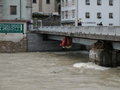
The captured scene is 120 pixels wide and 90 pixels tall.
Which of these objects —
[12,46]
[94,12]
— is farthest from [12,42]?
[94,12]

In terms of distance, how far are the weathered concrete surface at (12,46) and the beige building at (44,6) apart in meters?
28.2

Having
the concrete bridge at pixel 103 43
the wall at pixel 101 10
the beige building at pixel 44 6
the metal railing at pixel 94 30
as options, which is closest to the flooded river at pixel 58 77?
the concrete bridge at pixel 103 43

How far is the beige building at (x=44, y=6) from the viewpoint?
3248 inches

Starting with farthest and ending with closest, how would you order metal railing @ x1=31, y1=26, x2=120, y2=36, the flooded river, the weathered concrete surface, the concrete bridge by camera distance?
the weathered concrete surface
the concrete bridge
metal railing @ x1=31, y1=26, x2=120, y2=36
the flooded river

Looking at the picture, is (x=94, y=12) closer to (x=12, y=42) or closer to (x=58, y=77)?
(x=12, y=42)

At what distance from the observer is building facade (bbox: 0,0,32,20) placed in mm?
63375

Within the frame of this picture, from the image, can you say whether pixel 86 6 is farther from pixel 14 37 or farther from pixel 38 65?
pixel 38 65

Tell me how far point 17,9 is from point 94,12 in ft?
50.8

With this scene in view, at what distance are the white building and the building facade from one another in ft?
31.9

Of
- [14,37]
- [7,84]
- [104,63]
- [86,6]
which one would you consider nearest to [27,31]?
[14,37]

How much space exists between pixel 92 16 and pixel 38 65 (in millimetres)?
35534

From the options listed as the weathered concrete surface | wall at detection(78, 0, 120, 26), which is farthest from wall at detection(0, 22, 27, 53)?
wall at detection(78, 0, 120, 26)

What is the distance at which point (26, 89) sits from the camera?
77.5 ft

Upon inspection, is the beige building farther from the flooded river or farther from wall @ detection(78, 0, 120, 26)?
the flooded river
